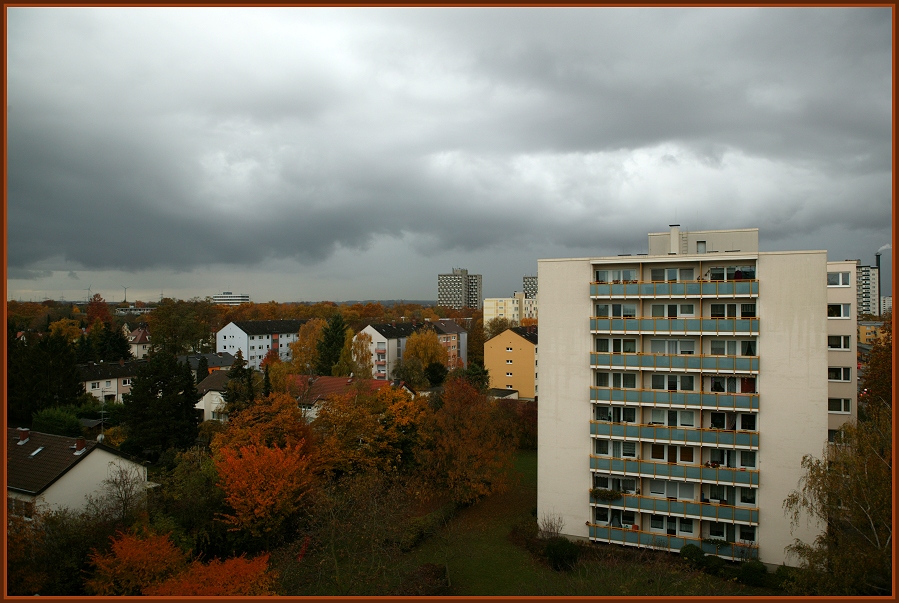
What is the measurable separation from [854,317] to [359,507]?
79.8 feet

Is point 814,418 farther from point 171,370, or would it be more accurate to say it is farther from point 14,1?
point 171,370

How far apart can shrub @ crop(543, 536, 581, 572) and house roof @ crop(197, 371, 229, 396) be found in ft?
89.1

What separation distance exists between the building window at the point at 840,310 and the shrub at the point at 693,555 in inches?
527

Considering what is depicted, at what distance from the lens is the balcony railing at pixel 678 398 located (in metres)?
20.0

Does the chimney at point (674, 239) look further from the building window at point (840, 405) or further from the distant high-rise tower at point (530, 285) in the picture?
the distant high-rise tower at point (530, 285)

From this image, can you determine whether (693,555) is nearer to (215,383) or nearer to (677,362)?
(677,362)

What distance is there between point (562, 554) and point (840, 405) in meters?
17.1

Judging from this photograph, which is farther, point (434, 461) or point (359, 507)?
point (434, 461)

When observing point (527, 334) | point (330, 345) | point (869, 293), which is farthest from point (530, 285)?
point (330, 345)

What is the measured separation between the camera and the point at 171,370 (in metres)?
29.7

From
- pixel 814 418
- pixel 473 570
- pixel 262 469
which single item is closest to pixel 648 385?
pixel 814 418

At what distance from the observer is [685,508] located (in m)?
20.8

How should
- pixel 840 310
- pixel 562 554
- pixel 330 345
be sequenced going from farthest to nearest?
pixel 330 345, pixel 840 310, pixel 562 554

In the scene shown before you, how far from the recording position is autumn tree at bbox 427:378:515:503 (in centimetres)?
2578
